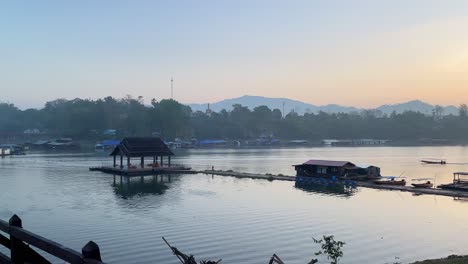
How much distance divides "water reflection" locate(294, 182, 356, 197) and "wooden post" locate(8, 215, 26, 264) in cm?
4352

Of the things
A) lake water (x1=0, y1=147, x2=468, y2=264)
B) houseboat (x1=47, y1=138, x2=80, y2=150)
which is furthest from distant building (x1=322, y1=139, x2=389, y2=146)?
lake water (x1=0, y1=147, x2=468, y2=264)

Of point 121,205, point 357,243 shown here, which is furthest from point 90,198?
point 357,243

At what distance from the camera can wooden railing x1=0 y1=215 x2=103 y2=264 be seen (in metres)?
4.78

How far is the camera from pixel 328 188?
52.7m

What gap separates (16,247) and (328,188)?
4867 cm

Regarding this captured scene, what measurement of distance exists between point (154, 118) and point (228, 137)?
43.8 metres

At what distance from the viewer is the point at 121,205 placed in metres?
40.5

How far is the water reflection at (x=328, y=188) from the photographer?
4925cm

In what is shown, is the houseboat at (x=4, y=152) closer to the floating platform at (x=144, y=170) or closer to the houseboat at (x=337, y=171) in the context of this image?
the floating platform at (x=144, y=170)

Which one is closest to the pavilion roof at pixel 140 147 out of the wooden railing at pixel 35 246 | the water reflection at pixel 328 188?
the water reflection at pixel 328 188

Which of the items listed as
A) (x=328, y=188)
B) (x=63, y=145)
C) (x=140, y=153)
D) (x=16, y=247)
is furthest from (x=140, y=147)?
(x=63, y=145)

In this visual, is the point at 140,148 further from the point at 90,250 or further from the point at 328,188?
the point at 90,250

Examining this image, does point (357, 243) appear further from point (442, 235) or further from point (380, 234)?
point (442, 235)

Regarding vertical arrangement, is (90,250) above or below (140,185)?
above
